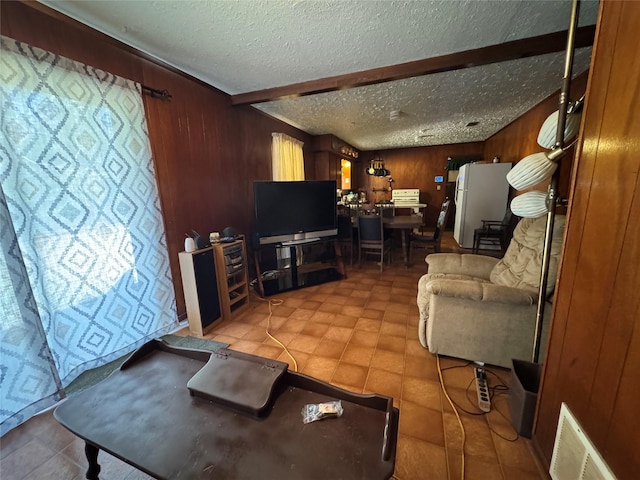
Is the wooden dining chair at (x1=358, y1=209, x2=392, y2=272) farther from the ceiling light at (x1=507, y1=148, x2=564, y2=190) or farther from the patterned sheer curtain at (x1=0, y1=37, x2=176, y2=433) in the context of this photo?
the patterned sheer curtain at (x1=0, y1=37, x2=176, y2=433)

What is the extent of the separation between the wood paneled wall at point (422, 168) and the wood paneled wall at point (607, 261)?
659cm

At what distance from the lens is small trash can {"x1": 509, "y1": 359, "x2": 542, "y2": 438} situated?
1.23m

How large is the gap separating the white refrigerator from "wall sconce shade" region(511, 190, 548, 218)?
381 cm

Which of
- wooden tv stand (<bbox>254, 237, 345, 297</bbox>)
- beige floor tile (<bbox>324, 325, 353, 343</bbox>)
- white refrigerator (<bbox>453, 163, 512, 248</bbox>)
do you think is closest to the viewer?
beige floor tile (<bbox>324, 325, 353, 343</bbox>)

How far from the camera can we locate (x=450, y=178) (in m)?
6.72

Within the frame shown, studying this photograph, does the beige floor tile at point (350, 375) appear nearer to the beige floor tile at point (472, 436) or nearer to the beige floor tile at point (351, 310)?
the beige floor tile at point (472, 436)

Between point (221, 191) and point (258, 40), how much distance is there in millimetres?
1506

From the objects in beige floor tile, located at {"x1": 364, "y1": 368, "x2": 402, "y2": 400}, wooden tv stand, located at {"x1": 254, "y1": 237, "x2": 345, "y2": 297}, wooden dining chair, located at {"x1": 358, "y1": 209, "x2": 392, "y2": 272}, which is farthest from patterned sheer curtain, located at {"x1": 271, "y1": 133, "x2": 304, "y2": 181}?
beige floor tile, located at {"x1": 364, "y1": 368, "x2": 402, "y2": 400}

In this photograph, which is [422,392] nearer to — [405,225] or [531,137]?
[405,225]

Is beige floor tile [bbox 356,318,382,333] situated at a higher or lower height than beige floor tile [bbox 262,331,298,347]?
higher

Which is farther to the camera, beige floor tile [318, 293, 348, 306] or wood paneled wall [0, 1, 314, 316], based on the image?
beige floor tile [318, 293, 348, 306]

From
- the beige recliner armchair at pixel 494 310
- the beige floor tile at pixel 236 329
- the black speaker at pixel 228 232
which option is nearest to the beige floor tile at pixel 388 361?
the beige recliner armchair at pixel 494 310

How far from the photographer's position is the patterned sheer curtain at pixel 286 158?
3.72 metres

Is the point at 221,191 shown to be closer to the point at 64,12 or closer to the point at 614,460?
the point at 64,12
